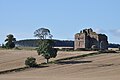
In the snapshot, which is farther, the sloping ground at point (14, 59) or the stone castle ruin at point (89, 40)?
the stone castle ruin at point (89, 40)

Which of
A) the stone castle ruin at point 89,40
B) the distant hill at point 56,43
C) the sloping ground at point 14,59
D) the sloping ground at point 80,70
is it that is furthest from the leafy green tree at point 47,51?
the distant hill at point 56,43

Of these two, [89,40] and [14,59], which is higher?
[89,40]

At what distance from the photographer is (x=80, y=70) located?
7662cm

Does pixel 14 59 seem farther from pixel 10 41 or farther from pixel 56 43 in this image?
pixel 56 43

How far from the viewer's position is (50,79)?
60.6 m

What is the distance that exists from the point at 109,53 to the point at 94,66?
2376 centimetres

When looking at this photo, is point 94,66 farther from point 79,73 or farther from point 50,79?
point 50,79

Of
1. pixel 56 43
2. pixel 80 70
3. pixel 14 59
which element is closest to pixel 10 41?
pixel 56 43

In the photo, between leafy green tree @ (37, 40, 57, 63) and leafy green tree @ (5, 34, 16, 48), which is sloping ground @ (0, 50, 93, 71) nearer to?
leafy green tree @ (37, 40, 57, 63)

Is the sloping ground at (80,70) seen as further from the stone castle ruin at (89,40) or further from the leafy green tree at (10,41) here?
the leafy green tree at (10,41)

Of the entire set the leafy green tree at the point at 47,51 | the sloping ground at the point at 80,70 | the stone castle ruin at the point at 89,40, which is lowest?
the sloping ground at the point at 80,70

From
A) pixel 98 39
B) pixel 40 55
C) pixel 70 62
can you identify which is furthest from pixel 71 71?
pixel 98 39

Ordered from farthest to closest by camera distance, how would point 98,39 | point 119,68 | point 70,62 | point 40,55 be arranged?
point 98,39
point 40,55
point 70,62
point 119,68

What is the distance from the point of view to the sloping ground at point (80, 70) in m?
68.1
